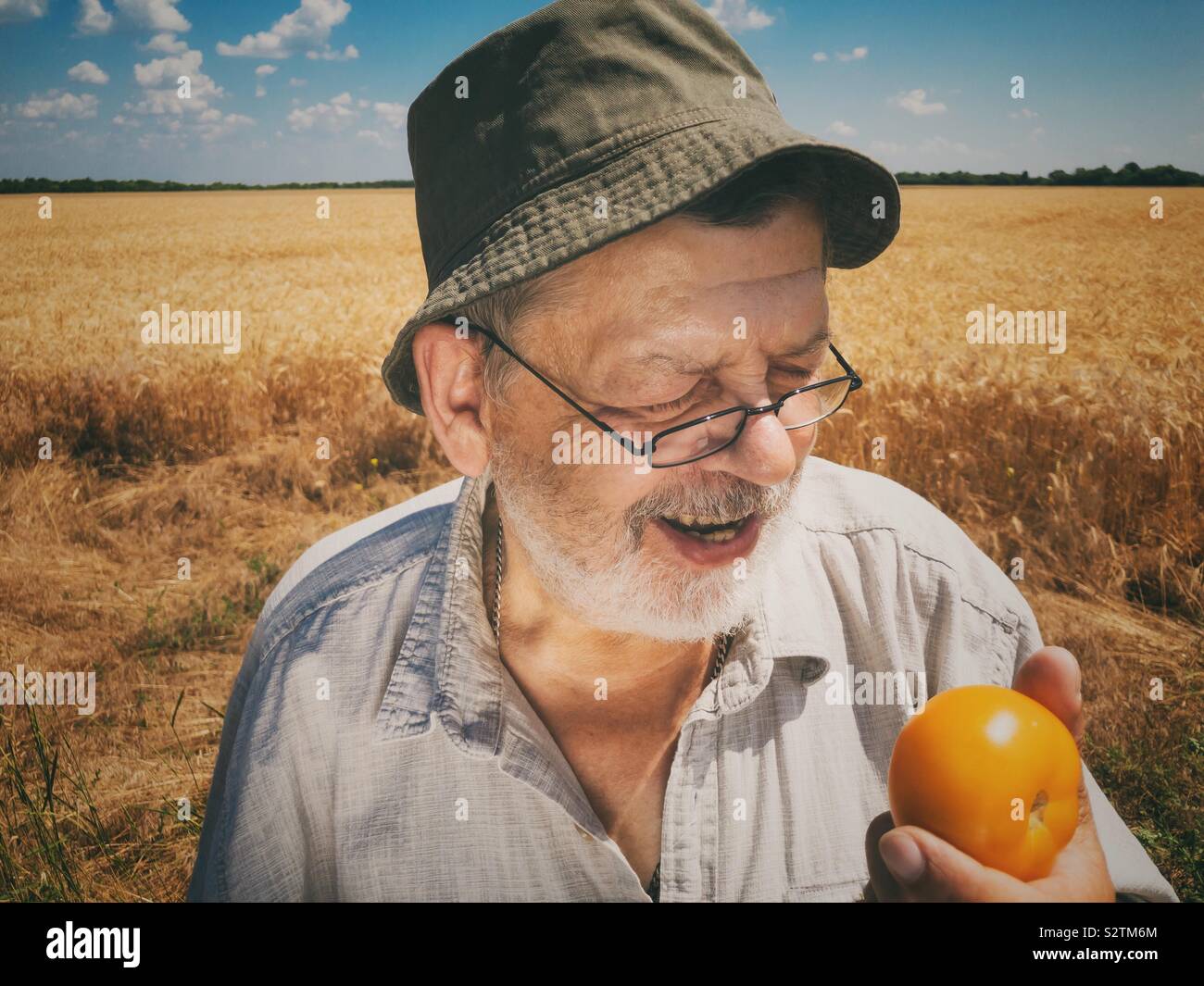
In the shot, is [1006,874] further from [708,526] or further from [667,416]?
[667,416]

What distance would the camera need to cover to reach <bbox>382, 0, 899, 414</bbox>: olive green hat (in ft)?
3.86

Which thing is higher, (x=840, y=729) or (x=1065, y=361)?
(x=1065, y=361)

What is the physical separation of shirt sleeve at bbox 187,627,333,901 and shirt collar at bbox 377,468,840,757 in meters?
0.13

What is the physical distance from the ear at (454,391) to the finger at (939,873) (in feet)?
3.02

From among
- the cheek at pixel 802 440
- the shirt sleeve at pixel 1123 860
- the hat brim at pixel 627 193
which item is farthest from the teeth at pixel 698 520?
the shirt sleeve at pixel 1123 860

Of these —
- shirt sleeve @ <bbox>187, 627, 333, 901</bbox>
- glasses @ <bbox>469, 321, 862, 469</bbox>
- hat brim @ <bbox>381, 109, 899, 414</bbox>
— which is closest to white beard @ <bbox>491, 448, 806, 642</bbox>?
glasses @ <bbox>469, 321, 862, 469</bbox>

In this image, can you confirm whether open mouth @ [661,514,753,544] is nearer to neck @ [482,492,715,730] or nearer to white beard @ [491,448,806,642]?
white beard @ [491,448,806,642]

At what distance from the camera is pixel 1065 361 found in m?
3.55

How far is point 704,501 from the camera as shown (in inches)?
52.5

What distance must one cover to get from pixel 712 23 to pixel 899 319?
3.52m

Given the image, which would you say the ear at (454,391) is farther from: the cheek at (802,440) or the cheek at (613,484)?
the cheek at (802,440)

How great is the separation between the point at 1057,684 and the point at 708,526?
571 mm
